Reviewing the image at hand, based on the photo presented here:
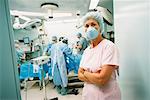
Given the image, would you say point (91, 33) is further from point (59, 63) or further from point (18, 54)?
point (59, 63)

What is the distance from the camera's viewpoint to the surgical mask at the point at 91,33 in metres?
1.10

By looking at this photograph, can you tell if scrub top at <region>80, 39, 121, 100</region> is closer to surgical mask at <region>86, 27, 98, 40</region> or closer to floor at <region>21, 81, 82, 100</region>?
surgical mask at <region>86, 27, 98, 40</region>

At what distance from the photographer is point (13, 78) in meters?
0.62

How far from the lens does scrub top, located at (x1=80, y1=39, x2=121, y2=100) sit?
3.36 ft

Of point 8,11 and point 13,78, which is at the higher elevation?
point 8,11

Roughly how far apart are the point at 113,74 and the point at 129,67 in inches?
9.1

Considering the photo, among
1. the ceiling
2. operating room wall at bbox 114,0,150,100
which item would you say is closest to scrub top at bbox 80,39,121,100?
operating room wall at bbox 114,0,150,100

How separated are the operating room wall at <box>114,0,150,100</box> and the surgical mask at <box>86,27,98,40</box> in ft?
0.75

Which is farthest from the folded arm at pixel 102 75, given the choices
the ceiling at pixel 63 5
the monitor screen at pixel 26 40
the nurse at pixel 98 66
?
the monitor screen at pixel 26 40

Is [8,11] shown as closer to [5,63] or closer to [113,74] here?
[5,63]

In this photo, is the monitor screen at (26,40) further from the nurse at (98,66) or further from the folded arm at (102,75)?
the folded arm at (102,75)

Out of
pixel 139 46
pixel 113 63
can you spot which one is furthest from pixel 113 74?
pixel 139 46

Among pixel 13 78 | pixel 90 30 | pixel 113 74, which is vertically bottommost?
pixel 113 74

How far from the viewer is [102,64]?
102 centimetres
